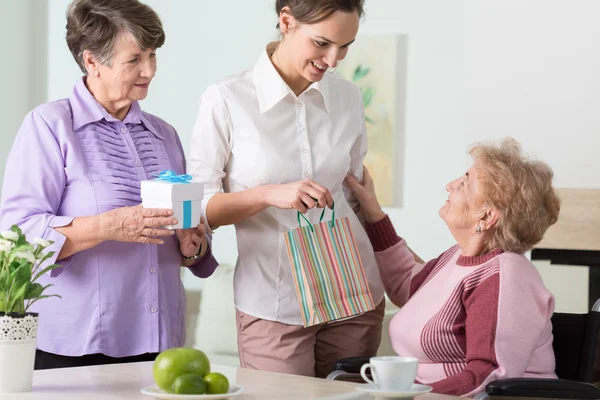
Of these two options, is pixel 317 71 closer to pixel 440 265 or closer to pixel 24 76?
pixel 440 265

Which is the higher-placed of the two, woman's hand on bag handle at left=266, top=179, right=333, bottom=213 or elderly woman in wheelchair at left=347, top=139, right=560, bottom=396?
woman's hand on bag handle at left=266, top=179, right=333, bottom=213

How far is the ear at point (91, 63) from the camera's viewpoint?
234 cm

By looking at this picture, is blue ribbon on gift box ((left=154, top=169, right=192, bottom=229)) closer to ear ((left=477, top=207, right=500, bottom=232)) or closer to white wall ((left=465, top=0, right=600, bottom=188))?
ear ((left=477, top=207, right=500, bottom=232))

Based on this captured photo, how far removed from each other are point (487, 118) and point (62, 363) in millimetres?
2722

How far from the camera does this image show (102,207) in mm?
2242

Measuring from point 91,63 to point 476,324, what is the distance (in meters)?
1.18

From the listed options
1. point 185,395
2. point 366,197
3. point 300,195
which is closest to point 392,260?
point 366,197

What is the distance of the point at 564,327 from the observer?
2.42m

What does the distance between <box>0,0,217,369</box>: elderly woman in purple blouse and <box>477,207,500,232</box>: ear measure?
743 millimetres

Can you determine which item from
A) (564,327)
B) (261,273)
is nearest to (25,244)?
(261,273)

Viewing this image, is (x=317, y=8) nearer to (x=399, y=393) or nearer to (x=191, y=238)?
(x=191, y=238)

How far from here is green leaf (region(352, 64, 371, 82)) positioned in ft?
15.7

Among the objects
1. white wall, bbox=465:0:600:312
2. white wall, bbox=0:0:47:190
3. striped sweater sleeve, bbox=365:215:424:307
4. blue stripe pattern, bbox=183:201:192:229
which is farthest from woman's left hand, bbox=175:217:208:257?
white wall, bbox=0:0:47:190

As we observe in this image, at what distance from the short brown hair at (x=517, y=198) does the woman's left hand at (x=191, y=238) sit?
0.75 m
